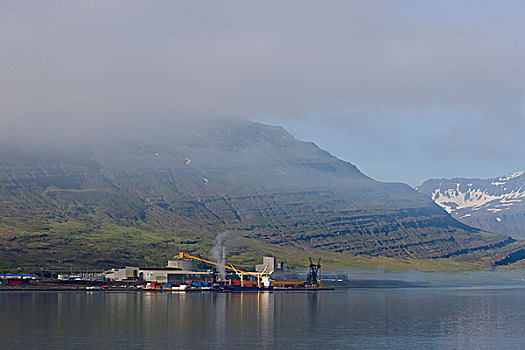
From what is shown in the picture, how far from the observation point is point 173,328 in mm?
128125

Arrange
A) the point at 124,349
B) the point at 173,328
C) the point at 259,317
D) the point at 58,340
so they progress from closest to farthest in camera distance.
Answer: the point at 124,349
the point at 58,340
the point at 173,328
the point at 259,317

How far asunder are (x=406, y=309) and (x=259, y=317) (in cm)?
5321

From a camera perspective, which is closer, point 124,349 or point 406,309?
point 124,349

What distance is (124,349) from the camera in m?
102

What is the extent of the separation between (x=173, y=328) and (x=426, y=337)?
142 feet

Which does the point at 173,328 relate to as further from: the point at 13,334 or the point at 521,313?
the point at 521,313

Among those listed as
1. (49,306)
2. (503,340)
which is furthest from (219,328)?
(49,306)

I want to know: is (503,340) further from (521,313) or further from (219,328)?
(521,313)

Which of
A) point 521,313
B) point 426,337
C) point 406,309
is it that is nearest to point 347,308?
point 406,309

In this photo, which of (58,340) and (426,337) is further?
(426,337)

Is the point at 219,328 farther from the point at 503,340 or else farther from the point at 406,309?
the point at 406,309

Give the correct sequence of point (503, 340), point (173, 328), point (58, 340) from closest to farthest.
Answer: point (58, 340)
point (503, 340)
point (173, 328)

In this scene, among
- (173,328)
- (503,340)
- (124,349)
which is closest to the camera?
(124,349)

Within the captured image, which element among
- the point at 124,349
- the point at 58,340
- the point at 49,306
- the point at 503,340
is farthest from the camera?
the point at 49,306
